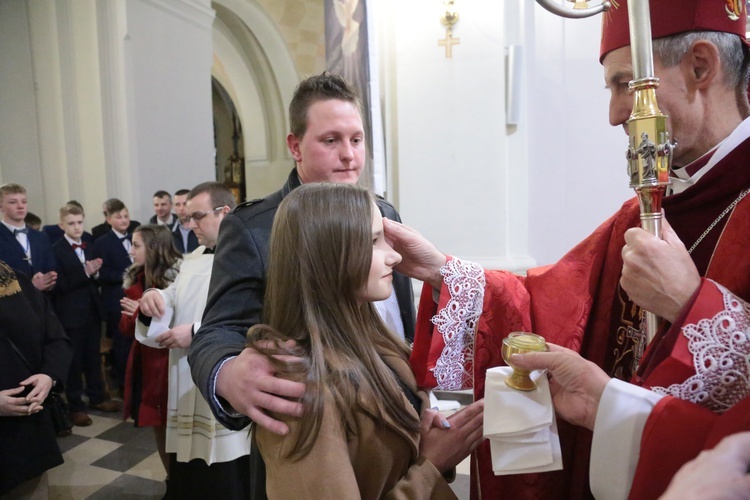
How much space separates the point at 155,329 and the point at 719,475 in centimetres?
266

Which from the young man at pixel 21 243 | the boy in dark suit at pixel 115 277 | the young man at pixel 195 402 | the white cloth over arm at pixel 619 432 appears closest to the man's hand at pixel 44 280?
the young man at pixel 21 243

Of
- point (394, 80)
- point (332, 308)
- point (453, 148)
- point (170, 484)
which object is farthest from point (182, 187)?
point (332, 308)

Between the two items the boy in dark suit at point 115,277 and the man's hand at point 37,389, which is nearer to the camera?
the man's hand at point 37,389

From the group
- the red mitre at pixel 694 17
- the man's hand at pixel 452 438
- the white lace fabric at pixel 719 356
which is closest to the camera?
the white lace fabric at pixel 719 356

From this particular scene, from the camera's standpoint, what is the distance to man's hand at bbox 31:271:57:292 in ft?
14.3

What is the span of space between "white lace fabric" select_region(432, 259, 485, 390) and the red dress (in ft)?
7.09

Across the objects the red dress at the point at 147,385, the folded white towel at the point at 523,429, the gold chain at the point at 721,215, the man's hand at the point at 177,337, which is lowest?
the red dress at the point at 147,385

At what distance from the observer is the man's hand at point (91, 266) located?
4.92 metres

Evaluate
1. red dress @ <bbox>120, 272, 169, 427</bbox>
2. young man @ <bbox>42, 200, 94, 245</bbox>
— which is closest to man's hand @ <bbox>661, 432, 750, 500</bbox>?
red dress @ <bbox>120, 272, 169, 427</bbox>

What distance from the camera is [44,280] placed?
14.4 ft

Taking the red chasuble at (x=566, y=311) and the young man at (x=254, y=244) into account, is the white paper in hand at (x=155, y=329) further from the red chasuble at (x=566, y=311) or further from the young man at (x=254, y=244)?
the red chasuble at (x=566, y=311)

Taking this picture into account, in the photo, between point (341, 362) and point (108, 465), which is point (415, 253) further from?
point (108, 465)

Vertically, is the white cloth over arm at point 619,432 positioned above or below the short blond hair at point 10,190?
below

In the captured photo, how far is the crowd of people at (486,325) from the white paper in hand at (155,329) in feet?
4.55
